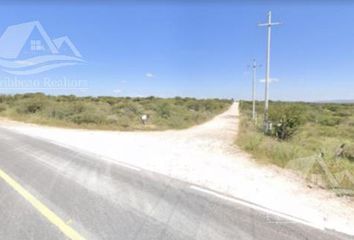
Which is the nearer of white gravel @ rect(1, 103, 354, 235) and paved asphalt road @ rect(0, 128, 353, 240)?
paved asphalt road @ rect(0, 128, 353, 240)

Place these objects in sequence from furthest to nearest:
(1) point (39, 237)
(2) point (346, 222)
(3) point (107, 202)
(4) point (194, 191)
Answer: (4) point (194, 191), (3) point (107, 202), (2) point (346, 222), (1) point (39, 237)

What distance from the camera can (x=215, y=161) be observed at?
8.85 meters

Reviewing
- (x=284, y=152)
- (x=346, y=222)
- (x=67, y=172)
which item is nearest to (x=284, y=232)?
(x=346, y=222)

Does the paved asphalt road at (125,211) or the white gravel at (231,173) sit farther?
the white gravel at (231,173)

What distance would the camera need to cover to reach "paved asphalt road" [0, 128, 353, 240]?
3977mm

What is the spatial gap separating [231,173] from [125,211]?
137 inches

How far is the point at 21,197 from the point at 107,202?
1561 millimetres

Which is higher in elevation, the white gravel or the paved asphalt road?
the paved asphalt road

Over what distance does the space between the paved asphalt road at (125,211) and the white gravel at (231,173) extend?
0.53m

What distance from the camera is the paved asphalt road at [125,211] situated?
13.0 ft

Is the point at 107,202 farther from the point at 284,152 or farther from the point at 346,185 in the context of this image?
the point at 284,152

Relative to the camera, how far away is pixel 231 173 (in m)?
7.42

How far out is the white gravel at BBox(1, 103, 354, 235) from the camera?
4.99m

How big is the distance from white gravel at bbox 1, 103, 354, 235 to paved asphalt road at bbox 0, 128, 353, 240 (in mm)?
531
